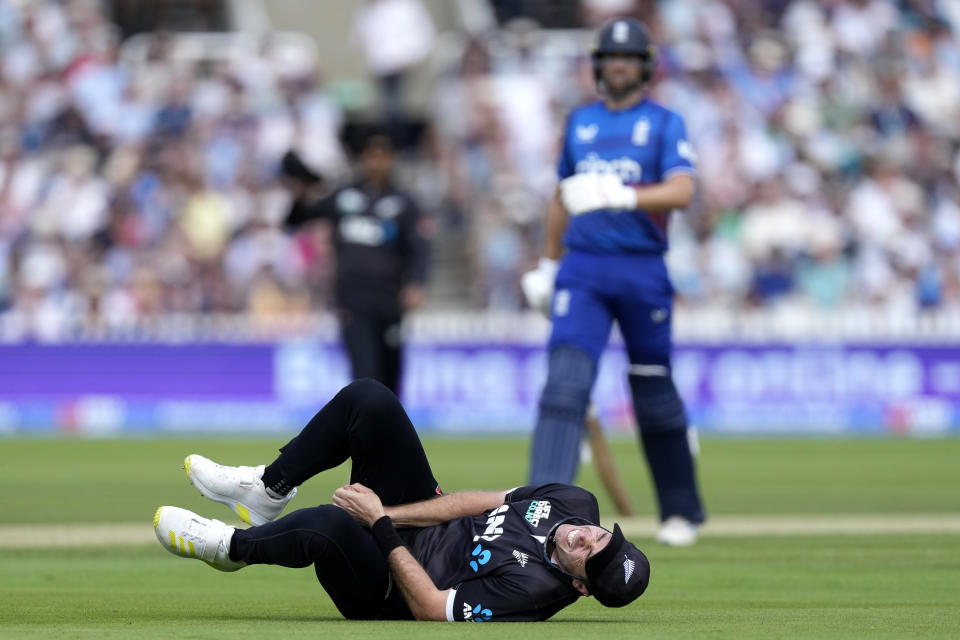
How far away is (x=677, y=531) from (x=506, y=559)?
11.9ft

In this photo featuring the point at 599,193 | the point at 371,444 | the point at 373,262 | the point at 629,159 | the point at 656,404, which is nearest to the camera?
the point at 371,444

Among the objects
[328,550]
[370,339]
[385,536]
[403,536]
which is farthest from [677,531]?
[370,339]

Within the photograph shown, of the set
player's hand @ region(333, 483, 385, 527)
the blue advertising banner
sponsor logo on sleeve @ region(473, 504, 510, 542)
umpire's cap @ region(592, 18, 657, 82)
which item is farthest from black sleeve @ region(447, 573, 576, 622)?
the blue advertising banner

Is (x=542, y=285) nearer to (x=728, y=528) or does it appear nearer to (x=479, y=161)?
(x=728, y=528)

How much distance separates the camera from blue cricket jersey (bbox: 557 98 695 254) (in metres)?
9.39

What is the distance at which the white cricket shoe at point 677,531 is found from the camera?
9.89m

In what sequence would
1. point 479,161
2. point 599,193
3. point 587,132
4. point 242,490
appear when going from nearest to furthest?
1. point 242,490
2. point 599,193
3. point 587,132
4. point 479,161

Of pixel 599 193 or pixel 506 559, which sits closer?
pixel 506 559

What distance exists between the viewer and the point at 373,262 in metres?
13.7

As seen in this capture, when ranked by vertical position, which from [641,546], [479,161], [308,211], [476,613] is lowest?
[641,546]

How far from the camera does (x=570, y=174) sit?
9.62 metres

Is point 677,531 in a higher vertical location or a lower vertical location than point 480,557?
lower

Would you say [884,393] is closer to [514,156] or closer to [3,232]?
[514,156]

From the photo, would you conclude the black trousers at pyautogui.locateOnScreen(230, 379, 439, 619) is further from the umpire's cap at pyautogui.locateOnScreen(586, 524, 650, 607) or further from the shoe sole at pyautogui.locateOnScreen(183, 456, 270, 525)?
the umpire's cap at pyautogui.locateOnScreen(586, 524, 650, 607)
